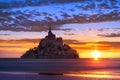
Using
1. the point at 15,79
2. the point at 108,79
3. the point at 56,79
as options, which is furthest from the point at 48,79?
the point at 108,79

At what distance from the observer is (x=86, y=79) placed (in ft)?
311

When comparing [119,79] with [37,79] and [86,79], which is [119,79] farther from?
[37,79]

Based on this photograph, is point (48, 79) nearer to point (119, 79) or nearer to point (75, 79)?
point (75, 79)

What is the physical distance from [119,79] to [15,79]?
27.2 meters

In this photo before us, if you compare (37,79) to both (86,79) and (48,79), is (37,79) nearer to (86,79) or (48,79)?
(48,79)

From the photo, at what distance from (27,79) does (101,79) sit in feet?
64.2

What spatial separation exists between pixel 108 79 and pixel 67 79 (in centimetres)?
1094

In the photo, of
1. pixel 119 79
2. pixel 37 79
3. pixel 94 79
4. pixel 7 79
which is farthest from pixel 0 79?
pixel 119 79

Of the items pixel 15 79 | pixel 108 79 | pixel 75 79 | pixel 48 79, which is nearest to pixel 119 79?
pixel 108 79

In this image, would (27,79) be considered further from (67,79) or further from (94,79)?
(94,79)

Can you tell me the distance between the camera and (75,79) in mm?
96062

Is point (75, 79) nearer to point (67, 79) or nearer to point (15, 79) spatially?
point (67, 79)

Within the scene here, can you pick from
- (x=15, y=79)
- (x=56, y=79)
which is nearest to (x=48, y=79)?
(x=56, y=79)

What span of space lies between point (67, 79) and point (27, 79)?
35.8ft
